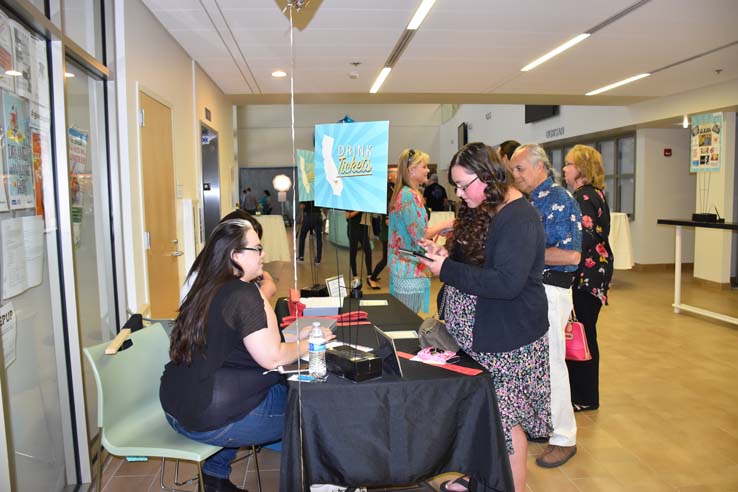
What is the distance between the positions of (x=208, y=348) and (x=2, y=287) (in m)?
0.70

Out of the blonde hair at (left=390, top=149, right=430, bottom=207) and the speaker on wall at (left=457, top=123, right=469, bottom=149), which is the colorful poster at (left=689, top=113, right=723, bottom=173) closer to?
the blonde hair at (left=390, top=149, right=430, bottom=207)

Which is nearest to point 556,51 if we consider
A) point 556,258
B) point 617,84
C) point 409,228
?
point 617,84

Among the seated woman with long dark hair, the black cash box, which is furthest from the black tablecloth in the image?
the seated woman with long dark hair

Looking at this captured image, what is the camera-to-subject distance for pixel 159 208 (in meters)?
3.78

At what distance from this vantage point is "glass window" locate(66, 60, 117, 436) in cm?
252

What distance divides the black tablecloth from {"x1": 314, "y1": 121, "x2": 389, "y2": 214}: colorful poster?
0.55 metres

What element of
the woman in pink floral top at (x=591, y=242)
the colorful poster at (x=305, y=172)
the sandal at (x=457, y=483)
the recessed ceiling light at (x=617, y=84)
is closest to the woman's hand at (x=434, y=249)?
the colorful poster at (x=305, y=172)

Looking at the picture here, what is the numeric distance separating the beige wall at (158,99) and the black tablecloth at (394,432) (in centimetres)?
207

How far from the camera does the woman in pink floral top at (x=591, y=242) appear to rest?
2949mm

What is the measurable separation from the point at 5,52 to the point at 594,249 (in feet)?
9.24

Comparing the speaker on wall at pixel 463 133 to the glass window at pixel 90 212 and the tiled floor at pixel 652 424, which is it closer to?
the tiled floor at pixel 652 424

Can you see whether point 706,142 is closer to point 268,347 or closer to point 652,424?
point 652,424

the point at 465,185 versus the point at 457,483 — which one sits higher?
the point at 465,185

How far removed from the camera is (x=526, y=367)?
1.82 meters
